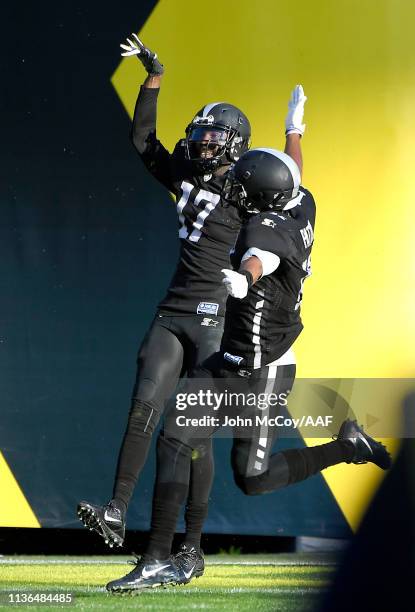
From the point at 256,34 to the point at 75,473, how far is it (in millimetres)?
2132

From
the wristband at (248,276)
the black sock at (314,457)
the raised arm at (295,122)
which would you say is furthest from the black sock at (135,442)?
the raised arm at (295,122)

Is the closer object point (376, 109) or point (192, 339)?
point (192, 339)

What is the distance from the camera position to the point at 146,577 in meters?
4.11

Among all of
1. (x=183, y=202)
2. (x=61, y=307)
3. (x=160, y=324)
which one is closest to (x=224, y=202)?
(x=183, y=202)

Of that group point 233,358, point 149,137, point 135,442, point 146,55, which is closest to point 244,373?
point 233,358

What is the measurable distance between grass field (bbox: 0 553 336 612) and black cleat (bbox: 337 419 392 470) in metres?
0.45

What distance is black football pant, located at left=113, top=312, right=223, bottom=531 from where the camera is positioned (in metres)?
4.25

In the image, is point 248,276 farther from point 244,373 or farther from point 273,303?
point 244,373

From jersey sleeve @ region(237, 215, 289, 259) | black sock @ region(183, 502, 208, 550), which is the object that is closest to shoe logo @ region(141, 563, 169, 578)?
black sock @ region(183, 502, 208, 550)

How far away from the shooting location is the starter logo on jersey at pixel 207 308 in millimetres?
4371

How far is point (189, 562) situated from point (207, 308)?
3.16 ft

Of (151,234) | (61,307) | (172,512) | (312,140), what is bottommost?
(172,512)

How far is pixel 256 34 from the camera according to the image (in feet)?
16.6

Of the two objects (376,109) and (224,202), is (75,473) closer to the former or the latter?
(224,202)
